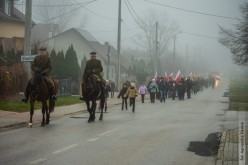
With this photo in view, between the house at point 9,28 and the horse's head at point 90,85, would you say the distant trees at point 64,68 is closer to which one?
the house at point 9,28

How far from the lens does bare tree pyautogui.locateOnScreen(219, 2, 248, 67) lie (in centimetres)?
3643

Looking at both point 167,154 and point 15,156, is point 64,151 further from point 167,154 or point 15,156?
point 167,154

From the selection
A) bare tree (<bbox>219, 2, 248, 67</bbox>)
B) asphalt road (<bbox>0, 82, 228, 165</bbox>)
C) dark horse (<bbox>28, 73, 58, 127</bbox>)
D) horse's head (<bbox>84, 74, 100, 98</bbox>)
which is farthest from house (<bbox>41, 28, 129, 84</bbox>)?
asphalt road (<bbox>0, 82, 228, 165</bbox>)

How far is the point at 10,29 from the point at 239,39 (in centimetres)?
1851

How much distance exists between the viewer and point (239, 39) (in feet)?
121

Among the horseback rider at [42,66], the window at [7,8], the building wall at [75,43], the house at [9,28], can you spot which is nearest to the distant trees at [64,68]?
the house at [9,28]

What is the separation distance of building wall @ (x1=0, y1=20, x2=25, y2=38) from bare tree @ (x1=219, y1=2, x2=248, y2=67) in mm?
16960

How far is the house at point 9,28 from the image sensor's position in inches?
1576

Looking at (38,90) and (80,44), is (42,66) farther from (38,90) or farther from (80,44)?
(80,44)

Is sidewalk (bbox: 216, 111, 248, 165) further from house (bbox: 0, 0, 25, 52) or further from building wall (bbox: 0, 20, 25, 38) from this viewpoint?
building wall (bbox: 0, 20, 25, 38)

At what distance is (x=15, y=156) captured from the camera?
31.9 ft

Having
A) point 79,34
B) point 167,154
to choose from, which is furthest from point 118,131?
point 79,34

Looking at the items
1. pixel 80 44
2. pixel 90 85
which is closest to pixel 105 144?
pixel 90 85

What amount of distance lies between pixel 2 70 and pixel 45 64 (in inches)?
349
